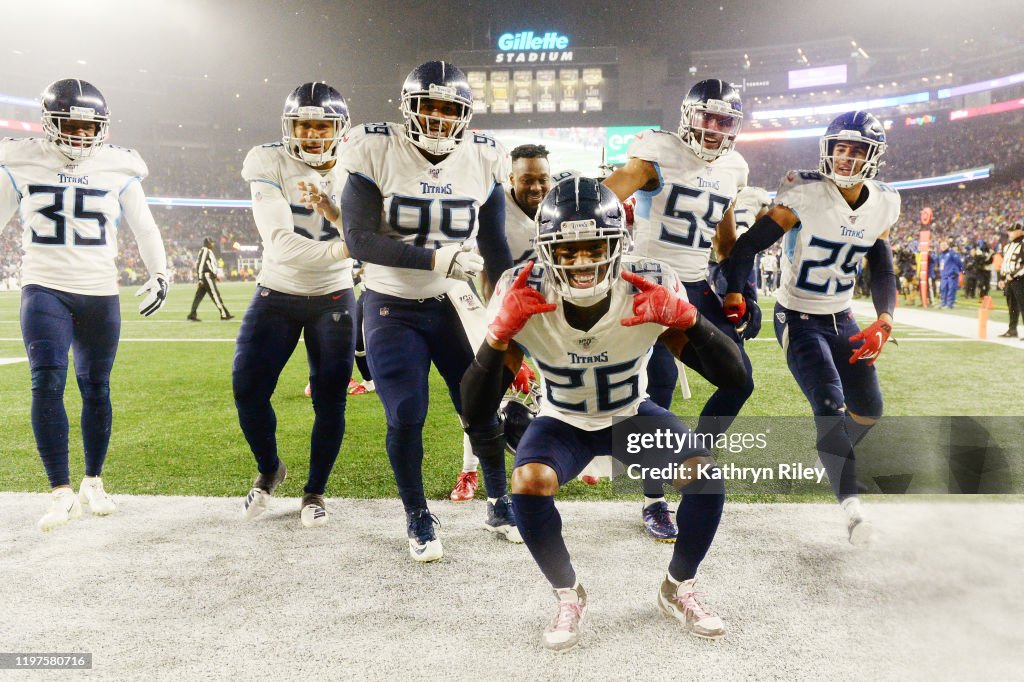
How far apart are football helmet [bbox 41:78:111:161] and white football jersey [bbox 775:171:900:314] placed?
3.56 m

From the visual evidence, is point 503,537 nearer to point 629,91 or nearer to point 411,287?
point 411,287

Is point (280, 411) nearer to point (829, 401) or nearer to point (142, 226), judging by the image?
point (142, 226)

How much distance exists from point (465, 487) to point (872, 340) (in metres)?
2.26

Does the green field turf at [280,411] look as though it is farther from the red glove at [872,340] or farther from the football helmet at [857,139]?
the football helmet at [857,139]

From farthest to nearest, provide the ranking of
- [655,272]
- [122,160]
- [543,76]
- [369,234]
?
[543,76] < [122,160] < [369,234] < [655,272]

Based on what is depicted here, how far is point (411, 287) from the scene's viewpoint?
310 cm

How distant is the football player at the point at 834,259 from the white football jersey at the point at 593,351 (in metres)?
1.26

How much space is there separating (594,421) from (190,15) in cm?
4220

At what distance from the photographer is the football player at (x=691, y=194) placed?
350 cm

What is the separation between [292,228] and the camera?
3.43 meters

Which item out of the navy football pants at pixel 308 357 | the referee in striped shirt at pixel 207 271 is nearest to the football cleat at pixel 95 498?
the navy football pants at pixel 308 357

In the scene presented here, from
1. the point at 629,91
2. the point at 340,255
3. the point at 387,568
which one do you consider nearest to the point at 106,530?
the point at 387,568

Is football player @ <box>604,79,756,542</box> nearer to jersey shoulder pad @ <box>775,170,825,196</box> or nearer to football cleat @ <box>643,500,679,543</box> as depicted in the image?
football cleat @ <box>643,500,679,543</box>

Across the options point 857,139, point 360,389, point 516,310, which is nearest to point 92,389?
point 516,310
